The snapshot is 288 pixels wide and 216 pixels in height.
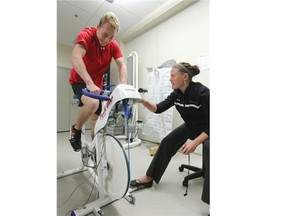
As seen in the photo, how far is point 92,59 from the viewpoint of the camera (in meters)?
1.46

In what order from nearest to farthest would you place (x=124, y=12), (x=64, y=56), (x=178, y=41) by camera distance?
(x=178, y=41), (x=124, y=12), (x=64, y=56)

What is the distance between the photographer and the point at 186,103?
1.48 meters

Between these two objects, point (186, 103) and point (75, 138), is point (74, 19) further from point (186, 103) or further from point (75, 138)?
point (186, 103)

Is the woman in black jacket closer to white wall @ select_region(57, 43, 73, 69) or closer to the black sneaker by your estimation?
the black sneaker

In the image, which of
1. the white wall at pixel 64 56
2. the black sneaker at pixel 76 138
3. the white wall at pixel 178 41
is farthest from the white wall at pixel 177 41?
the white wall at pixel 64 56

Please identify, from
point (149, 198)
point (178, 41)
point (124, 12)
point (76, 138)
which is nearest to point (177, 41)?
point (178, 41)

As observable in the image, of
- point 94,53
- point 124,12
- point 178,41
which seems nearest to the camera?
point 94,53

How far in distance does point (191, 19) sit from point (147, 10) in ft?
3.00

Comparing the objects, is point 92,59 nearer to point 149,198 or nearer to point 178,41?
point 149,198

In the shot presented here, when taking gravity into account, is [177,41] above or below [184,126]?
above

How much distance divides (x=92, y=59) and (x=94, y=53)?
0.05 m

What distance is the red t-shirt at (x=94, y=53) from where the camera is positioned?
4.42 ft

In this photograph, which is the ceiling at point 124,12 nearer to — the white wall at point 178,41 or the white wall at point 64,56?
the white wall at point 178,41
